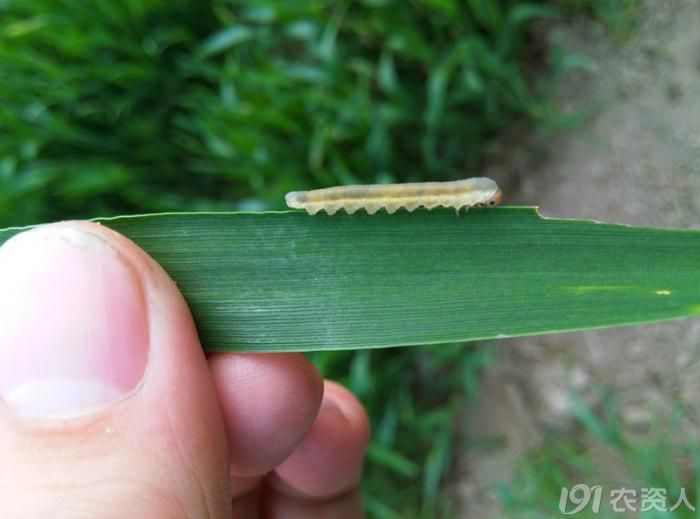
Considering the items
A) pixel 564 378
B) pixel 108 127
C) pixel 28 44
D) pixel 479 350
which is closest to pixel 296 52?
pixel 108 127

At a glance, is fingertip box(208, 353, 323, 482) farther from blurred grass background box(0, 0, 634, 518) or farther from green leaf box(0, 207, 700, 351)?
blurred grass background box(0, 0, 634, 518)

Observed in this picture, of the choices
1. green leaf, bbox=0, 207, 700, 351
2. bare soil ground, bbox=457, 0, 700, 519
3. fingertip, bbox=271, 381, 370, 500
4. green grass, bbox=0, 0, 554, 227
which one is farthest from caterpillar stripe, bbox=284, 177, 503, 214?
bare soil ground, bbox=457, 0, 700, 519

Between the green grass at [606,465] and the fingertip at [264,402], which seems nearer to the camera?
the fingertip at [264,402]

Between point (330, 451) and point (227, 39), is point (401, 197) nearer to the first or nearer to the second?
point (330, 451)

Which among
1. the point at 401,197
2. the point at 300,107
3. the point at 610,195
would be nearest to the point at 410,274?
the point at 401,197

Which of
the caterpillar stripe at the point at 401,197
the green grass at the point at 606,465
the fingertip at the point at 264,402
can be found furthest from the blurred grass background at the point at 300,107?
the caterpillar stripe at the point at 401,197

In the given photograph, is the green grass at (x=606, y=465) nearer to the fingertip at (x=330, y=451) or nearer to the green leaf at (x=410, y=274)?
the fingertip at (x=330, y=451)
